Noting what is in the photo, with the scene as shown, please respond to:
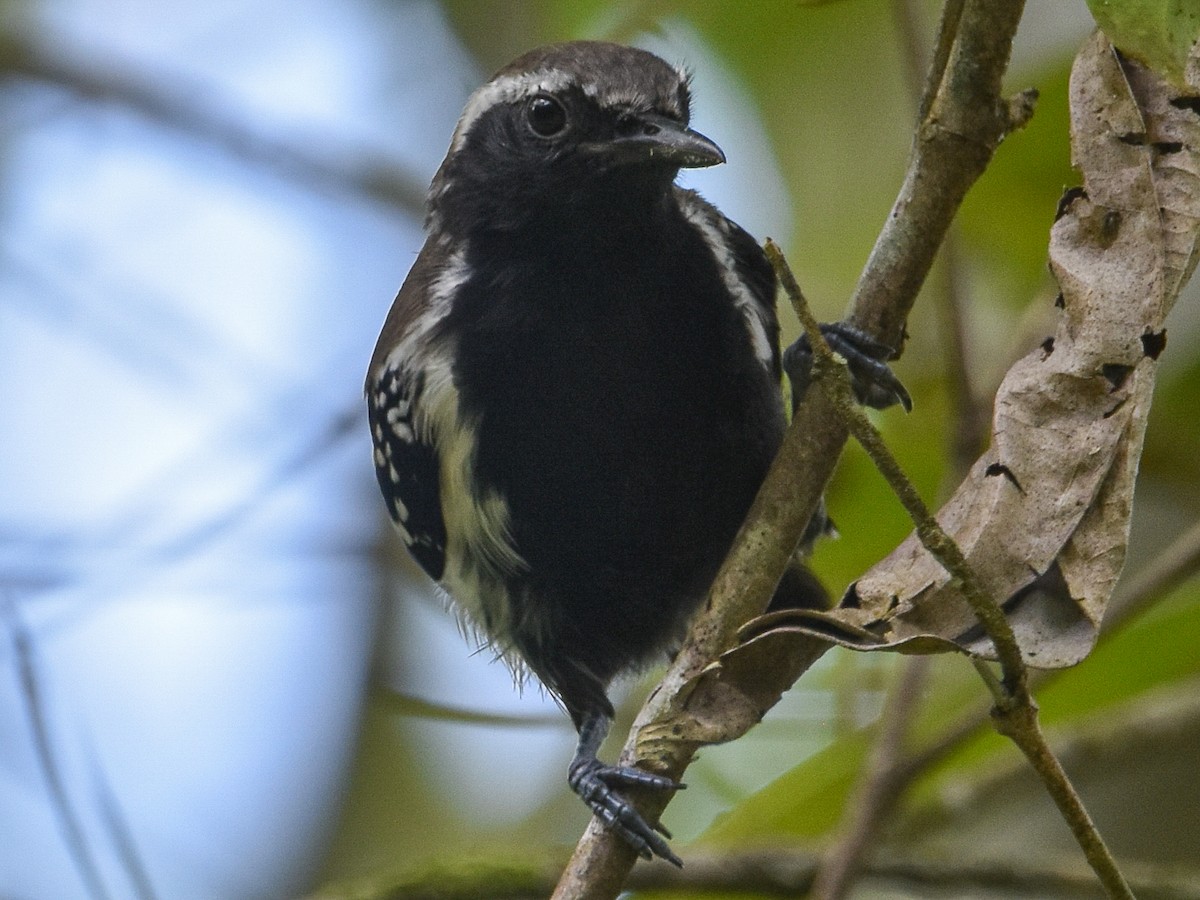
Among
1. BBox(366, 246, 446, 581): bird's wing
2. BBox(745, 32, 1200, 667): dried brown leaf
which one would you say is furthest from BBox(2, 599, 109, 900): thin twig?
BBox(745, 32, 1200, 667): dried brown leaf

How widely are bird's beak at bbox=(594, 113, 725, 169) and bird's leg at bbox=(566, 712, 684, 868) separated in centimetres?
133

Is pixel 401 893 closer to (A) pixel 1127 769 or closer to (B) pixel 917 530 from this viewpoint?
(A) pixel 1127 769

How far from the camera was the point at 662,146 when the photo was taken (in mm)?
3291

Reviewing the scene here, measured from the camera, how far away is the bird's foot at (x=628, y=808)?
2664 millimetres

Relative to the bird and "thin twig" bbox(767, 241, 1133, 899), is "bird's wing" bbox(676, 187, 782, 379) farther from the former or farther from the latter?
"thin twig" bbox(767, 241, 1133, 899)

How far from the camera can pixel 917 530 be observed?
2133 millimetres

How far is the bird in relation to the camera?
3373 mm

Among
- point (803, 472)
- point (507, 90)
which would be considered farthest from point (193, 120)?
point (803, 472)

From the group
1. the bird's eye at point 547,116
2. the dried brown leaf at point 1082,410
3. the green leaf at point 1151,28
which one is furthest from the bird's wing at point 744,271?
the green leaf at point 1151,28

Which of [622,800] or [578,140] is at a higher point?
[578,140]

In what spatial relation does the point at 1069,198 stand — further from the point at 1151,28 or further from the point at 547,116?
the point at 547,116

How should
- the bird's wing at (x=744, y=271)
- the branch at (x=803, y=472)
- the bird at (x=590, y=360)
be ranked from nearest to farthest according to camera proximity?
the branch at (x=803, y=472), the bird at (x=590, y=360), the bird's wing at (x=744, y=271)

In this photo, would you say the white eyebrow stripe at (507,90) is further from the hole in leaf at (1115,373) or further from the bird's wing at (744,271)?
the hole in leaf at (1115,373)

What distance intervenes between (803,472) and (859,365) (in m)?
0.44
